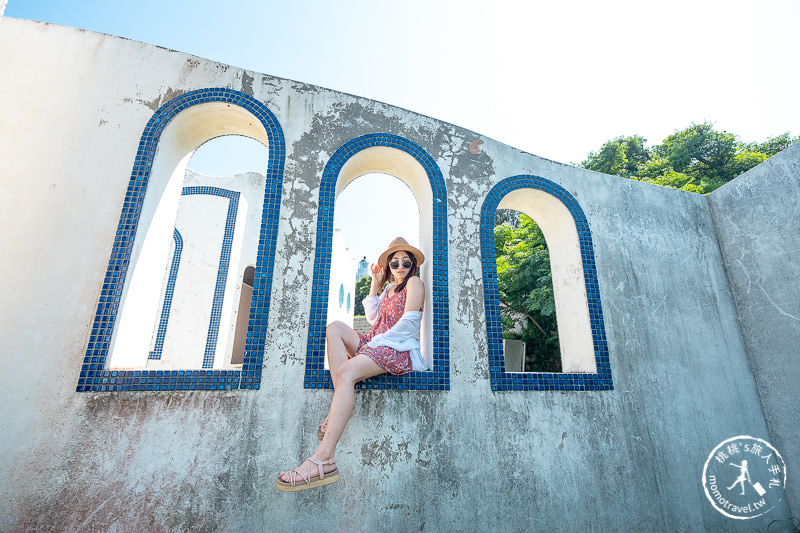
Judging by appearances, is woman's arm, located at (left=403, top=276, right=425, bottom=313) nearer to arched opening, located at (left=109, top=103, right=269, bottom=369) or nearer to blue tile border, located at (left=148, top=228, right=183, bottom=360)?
arched opening, located at (left=109, top=103, right=269, bottom=369)

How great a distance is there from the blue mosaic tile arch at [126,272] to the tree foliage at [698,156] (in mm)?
11841

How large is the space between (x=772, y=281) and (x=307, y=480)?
16.5 feet

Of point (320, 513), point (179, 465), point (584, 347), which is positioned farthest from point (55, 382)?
point (584, 347)

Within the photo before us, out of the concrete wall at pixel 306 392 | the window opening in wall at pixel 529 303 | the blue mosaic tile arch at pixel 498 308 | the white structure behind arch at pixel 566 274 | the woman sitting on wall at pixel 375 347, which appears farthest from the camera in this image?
the window opening in wall at pixel 529 303

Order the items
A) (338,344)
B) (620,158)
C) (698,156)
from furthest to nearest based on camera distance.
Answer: (620,158), (698,156), (338,344)

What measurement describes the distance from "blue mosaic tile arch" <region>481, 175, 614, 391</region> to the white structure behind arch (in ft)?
0.19

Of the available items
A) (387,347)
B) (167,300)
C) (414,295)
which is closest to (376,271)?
(414,295)

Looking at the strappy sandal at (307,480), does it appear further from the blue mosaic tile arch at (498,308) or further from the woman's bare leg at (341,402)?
the blue mosaic tile arch at (498,308)

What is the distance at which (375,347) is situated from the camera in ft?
10.2

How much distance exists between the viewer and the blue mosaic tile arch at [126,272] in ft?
9.72

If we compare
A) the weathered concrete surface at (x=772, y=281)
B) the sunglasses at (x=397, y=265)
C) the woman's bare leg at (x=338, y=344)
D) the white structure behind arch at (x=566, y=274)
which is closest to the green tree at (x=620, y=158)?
the weathered concrete surface at (x=772, y=281)

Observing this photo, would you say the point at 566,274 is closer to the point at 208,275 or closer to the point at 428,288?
the point at 428,288

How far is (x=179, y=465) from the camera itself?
2.83 m

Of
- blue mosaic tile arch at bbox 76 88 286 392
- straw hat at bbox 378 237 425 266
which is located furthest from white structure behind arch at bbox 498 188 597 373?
blue mosaic tile arch at bbox 76 88 286 392
